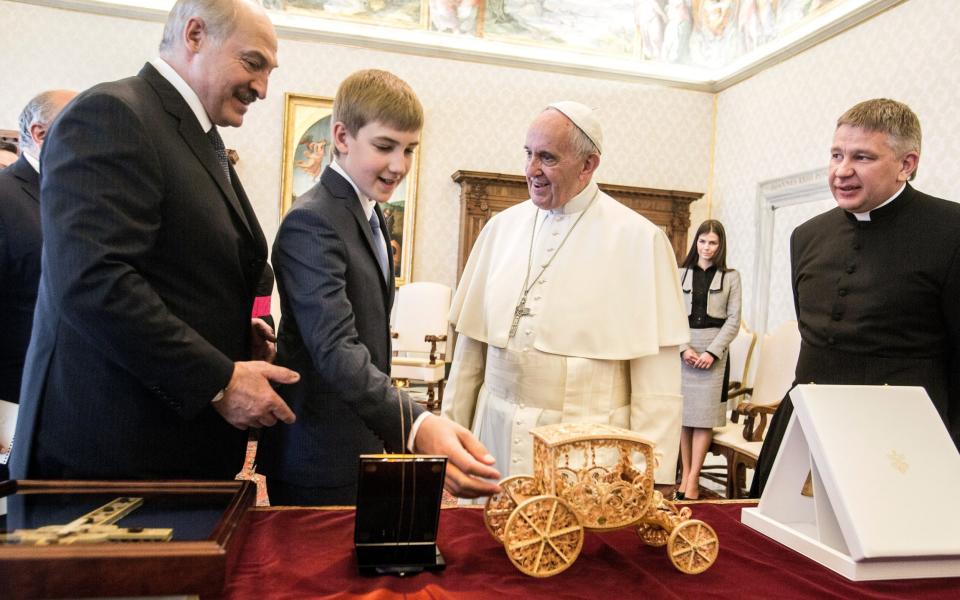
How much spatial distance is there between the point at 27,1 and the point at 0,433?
774cm

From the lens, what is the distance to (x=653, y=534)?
1.48 meters

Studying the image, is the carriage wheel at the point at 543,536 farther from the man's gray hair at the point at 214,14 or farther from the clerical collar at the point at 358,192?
the man's gray hair at the point at 214,14

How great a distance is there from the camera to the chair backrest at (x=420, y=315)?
8117 mm

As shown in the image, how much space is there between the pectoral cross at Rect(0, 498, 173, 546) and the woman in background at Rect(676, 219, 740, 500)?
4869mm

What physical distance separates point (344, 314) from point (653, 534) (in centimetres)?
86

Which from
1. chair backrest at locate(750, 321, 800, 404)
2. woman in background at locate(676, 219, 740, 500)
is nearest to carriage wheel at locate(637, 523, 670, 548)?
chair backrest at locate(750, 321, 800, 404)

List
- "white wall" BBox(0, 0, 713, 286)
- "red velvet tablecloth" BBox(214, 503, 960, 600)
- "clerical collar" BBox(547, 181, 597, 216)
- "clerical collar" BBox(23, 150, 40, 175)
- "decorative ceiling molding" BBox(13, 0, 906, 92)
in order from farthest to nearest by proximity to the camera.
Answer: "white wall" BBox(0, 0, 713, 286), "decorative ceiling molding" BBox(13, 0, 906, 92), "clerical collar" BBox(23, 150, 40, 175), "clerical collar" BBox(547, 181, 597, 216), "red velvet tablecloth" BBox(214, 503, 960, 600)

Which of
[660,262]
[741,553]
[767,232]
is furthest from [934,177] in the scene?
[741,553]

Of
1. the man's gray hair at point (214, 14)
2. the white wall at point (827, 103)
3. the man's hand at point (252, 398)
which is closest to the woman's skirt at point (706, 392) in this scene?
the white wall at point (827, 103)

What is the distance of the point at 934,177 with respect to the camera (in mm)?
5984

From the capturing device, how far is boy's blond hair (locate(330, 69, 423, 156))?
5.88 ft

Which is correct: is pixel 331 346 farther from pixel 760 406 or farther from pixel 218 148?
pixel 760 406

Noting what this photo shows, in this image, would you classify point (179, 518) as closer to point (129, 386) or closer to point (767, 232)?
point (129, 386)

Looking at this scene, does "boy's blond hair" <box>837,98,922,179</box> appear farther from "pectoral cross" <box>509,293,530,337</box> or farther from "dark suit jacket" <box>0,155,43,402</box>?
"dark suit jacket" <box>0,155,43,402</box>
